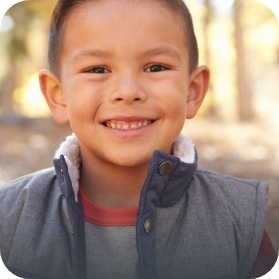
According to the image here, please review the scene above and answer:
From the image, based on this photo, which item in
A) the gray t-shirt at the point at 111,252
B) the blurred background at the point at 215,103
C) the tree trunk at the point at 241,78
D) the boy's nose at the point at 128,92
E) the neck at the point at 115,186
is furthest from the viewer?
the tree trunk at the point at 241,78

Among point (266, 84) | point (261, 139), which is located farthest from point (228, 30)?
point (266, 84)

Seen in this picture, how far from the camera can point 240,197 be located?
1.56m

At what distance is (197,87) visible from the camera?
64.8 inches

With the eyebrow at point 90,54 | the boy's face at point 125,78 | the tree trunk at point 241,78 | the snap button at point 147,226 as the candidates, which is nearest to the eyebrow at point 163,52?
the boy's face at point 125,78

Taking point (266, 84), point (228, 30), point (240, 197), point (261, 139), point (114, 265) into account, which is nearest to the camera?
point (114, 265)

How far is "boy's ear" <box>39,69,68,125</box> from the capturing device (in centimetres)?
157

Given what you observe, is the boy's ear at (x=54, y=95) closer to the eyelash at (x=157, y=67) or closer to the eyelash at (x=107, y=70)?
the eyelash at (x=107, y=70)

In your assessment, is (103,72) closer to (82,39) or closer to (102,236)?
→ (82,39)

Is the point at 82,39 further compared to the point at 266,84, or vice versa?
the point at 266,84

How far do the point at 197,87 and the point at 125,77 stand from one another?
41cm

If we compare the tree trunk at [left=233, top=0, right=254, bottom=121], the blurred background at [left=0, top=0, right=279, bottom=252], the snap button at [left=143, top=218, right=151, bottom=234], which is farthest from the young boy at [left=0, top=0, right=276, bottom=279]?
the tree trunk at [left=233, top=0, right=254, bottom=121]

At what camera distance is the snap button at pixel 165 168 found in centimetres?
136

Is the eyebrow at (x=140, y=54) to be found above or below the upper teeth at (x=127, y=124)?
above

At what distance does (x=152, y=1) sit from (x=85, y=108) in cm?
38
